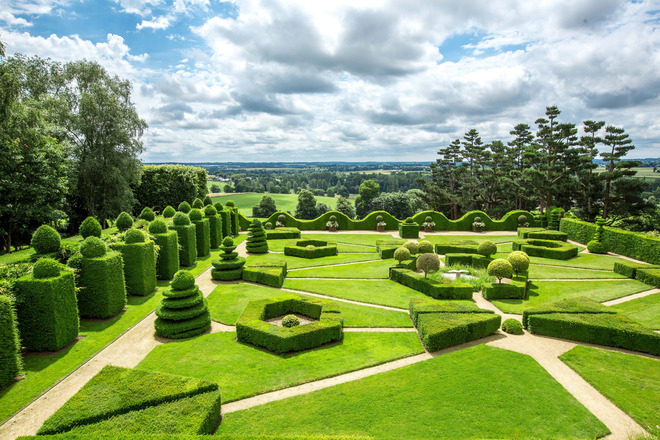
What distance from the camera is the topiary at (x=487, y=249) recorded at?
26641 millimetres

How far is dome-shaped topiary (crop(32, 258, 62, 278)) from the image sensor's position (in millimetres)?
12805

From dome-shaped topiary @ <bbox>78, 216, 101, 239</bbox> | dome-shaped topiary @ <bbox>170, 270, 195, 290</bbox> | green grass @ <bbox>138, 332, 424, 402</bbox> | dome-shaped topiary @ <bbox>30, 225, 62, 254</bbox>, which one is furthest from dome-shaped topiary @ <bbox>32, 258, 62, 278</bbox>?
green grass @ <bbox>138, 332, 424, 402</bbox>

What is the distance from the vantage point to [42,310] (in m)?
12.5

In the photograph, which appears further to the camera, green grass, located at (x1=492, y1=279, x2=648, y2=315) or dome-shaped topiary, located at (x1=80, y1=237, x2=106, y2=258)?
green grass, located at (x1=492, y1=279, x2=648, y2=315)

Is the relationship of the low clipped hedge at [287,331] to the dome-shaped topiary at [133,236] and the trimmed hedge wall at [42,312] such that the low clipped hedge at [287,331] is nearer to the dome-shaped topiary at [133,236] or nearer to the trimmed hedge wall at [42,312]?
the trimmed hedge wall at [42,312]

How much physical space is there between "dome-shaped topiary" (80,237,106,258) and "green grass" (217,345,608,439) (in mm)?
10839

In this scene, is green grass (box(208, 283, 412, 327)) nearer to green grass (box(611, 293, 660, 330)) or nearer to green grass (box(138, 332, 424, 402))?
green grass (box(138, 332, 424, 402))

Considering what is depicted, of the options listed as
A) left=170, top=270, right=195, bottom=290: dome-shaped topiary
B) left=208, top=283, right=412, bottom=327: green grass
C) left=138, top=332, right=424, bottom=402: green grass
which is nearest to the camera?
left=138, top=332, right=424, bottom=402: green grass

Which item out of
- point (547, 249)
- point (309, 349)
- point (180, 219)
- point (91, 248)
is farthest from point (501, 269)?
point (180, 219)

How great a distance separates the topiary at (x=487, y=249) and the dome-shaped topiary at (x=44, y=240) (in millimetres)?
27266

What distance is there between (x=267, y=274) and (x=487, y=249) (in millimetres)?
17259

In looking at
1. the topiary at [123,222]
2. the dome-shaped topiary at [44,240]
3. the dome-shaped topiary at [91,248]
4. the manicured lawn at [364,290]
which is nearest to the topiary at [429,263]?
the manicured lawn at [364,290]

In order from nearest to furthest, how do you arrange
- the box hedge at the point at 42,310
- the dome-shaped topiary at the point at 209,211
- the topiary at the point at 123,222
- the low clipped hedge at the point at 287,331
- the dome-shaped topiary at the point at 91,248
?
1. the box hedge at the point at 42,310
2. the low clipped hedge at the point at 287,331
3. the dome-shaped topiary at the point at 91,248
4. the topiary at the point at 123,222
5. the dome-shaped topiary at the point at 209,211

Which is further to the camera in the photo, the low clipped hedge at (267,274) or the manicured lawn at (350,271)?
the manicured lawn at (350,271)
